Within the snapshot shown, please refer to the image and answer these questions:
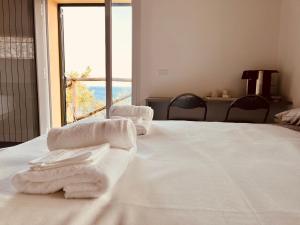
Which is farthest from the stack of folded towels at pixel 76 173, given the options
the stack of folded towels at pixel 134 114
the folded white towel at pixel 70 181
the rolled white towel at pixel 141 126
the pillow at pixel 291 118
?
the pillow at pixel 291 118

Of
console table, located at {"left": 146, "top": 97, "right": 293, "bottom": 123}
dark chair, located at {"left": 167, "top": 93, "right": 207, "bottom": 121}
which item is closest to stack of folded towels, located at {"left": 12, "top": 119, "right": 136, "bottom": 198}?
dark chair, located at {"left": 167, "top": 93, "right": 207, "bottom": 121}

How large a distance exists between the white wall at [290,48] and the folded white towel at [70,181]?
2.77 m

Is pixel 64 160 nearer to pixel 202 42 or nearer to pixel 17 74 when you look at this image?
pixel 202 42

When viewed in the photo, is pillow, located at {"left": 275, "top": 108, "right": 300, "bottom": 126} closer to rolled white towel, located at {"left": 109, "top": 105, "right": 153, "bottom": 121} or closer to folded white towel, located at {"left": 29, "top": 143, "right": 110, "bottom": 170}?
rolled white towel, located at {"left": 109, "top": 105, "right": 153, "bottom": 121}

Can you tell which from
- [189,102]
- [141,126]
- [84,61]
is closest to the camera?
[141,126]

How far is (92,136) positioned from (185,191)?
42 centimetres

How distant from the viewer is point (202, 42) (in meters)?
3.49

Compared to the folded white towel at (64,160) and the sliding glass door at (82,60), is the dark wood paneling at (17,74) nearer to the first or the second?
the sliding glass door at (82,60)

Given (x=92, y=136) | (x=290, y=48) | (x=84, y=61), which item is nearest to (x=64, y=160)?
(x=92, y=136)

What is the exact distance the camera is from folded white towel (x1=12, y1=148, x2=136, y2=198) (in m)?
0.77

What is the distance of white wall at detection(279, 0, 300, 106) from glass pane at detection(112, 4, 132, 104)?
73.4 inches

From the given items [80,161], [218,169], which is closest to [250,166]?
[218,169]

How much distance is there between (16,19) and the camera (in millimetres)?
3518

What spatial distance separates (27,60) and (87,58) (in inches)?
65.9
